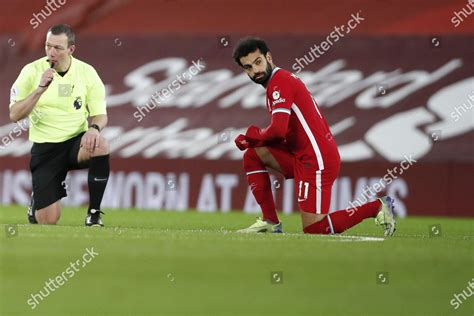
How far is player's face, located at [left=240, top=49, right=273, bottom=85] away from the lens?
31.0 feet

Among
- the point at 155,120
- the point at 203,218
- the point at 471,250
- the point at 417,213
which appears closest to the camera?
the point at 471,250

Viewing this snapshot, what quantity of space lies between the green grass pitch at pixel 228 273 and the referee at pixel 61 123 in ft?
3.52

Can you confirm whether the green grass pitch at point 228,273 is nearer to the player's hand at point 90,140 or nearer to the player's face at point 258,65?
the player's hand at point 90,140

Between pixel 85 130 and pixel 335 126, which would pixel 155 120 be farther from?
pixel 85 130

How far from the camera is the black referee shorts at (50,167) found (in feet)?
35.5

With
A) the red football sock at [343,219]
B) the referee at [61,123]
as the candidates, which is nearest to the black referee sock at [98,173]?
the referee at [61,123]

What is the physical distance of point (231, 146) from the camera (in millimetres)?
16359

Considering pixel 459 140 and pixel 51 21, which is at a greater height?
pixel 51 21

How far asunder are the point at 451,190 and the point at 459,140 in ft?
2.31

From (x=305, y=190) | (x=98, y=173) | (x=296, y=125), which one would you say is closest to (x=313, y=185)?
(x=305, y=190)

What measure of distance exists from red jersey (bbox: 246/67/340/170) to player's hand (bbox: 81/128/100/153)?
4.83 feet

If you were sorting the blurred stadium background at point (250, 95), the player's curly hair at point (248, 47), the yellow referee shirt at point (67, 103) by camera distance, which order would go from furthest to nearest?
the blurred stadium background at point (250, 95) < the yellow referee shirt at point (67, 103) < the player's curly hair at point (248, 47)

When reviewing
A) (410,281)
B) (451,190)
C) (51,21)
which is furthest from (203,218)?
(410,281)

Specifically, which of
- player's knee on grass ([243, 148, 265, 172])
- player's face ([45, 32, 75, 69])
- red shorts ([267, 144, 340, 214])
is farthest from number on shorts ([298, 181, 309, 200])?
player's face ([45, 32, 75, 69])
